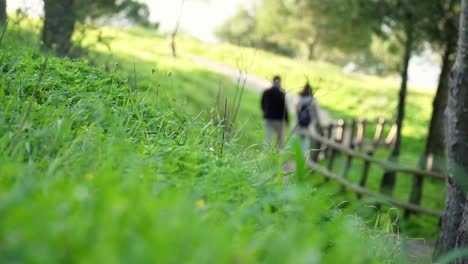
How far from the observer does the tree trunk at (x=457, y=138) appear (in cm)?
706

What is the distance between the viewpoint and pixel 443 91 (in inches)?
565

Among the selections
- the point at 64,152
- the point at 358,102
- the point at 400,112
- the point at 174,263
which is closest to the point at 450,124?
the point at 64,152

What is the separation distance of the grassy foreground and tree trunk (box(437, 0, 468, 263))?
3455mm

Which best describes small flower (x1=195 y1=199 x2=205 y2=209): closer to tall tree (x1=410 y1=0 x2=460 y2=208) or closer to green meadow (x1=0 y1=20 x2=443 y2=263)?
green meadow (x1=0 y1=20 x2=443 y2=263)

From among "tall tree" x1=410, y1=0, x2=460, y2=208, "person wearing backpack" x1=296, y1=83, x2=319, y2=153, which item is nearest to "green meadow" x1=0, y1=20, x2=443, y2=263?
"person wearing backpack" x1=296, y1=83, x2=319, y2=153

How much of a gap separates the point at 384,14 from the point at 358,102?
1702 centimetres

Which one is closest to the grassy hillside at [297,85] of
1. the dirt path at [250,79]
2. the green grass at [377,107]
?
the green grass at [377,107]

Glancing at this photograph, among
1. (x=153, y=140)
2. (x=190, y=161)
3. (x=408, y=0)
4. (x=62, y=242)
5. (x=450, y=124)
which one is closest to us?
(x=62, y=242)

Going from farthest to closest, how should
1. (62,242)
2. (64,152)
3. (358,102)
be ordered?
(358,102) → (64,152) → (62,242)

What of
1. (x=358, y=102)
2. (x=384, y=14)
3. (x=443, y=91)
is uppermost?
(x=384, y=14)

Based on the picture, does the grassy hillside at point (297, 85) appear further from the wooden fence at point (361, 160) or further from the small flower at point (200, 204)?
the small flower at point (200, 204)

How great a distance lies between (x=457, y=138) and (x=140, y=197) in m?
5.75

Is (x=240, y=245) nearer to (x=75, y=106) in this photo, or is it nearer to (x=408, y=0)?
(x=75, y=106)

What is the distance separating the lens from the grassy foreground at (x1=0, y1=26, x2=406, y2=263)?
1892 mm
